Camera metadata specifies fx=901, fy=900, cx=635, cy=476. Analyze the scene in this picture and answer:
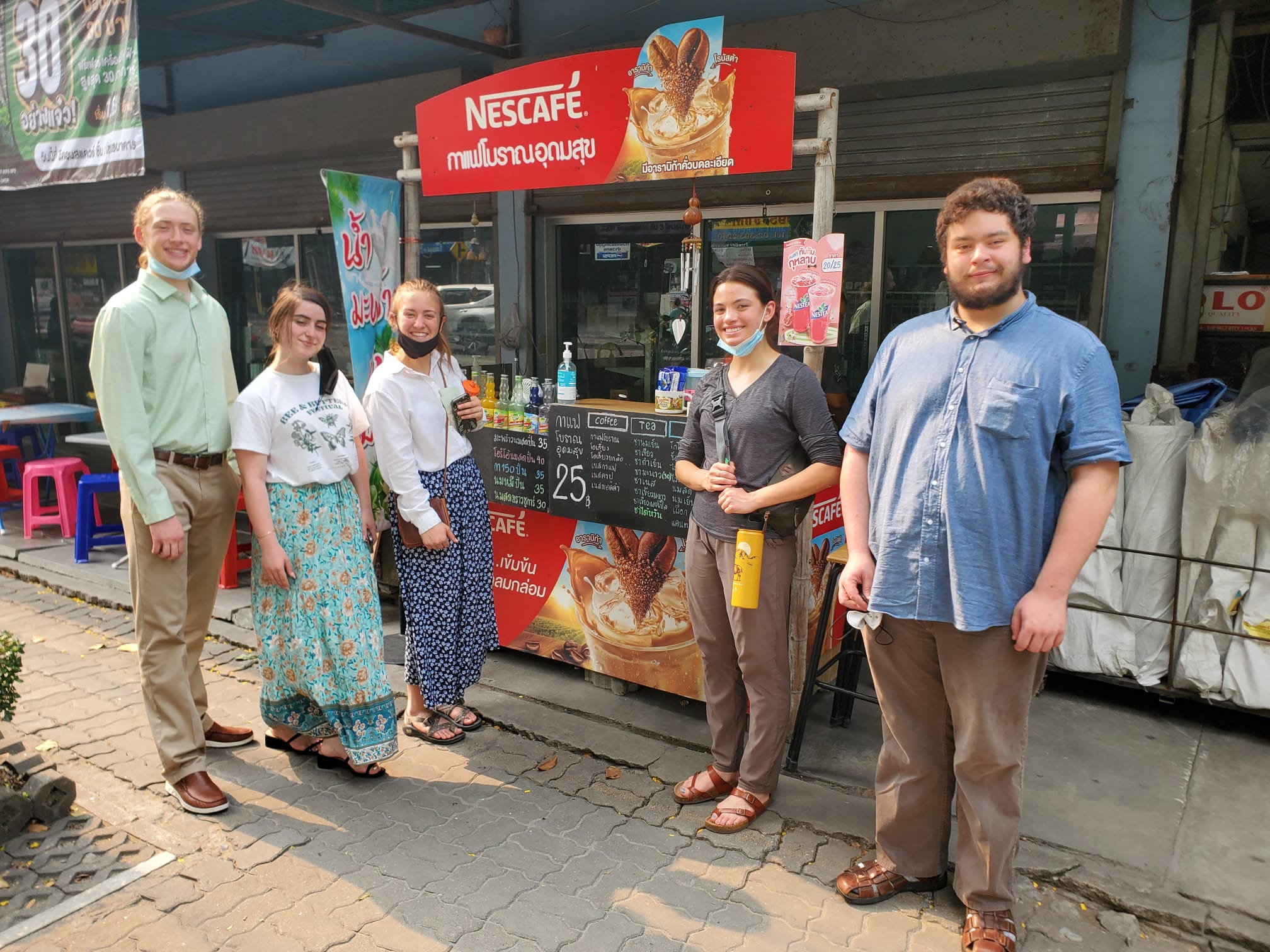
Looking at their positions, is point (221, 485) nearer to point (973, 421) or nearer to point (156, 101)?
point (973, 421)

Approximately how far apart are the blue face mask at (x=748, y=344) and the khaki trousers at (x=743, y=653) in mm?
695

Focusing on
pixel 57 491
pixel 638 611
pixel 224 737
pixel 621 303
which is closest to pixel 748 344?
pixel 638 611

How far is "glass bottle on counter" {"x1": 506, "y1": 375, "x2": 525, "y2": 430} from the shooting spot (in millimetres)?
4832

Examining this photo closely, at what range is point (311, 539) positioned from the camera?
3.62 meters

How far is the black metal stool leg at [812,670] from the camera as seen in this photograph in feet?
12.5

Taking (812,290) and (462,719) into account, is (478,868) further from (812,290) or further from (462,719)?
(812,290)

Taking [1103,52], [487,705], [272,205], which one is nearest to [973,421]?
[487,705]

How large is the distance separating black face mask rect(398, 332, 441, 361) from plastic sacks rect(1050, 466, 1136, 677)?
10.7 feet

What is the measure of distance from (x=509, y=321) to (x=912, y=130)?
3.39 m

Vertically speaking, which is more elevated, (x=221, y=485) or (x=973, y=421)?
(x=973, y=421)

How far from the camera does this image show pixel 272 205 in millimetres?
8734

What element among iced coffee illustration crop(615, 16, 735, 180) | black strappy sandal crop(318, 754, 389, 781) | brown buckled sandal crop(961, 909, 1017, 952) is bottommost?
black strappy sandal crop(318, 754, 389, 781)

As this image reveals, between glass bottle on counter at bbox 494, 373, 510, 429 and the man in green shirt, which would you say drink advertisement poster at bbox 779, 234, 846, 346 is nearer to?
glass bottle on counter at bbox 494, 373, 510, 429

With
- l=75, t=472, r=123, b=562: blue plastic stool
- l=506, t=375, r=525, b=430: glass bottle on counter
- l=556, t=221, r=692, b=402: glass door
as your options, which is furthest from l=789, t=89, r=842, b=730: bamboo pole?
l=75, t=472, r=123, b=562: blue plastic stool
